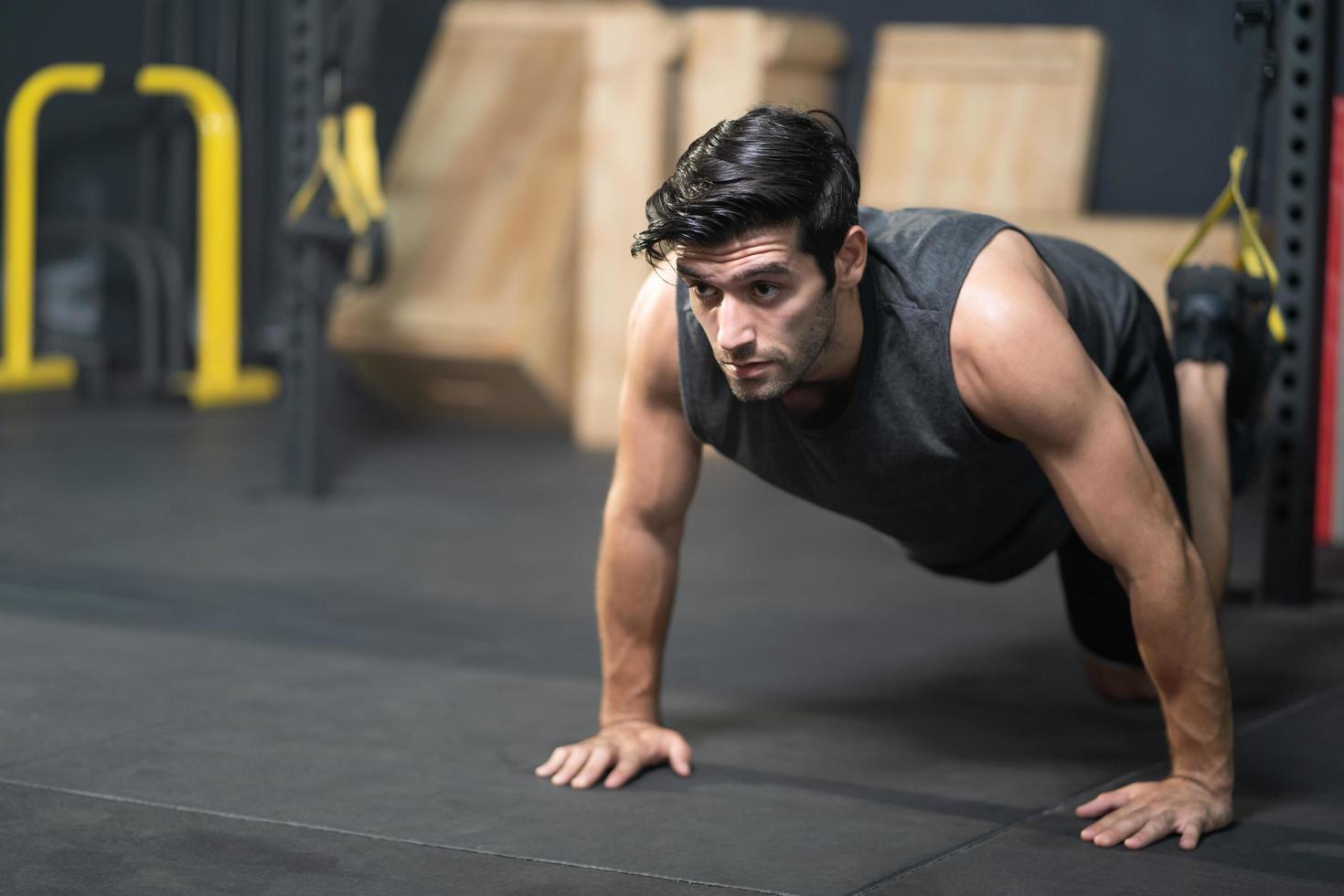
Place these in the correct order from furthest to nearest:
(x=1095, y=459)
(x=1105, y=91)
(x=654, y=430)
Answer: (x=1105, y=91) → (x=654, y=430) → (x=1095, y=459)

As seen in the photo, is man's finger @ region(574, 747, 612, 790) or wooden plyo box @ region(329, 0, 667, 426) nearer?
man's finger @ region(574, 747, 612, 790)

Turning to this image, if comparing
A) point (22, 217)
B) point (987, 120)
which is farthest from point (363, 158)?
point (22, 217)

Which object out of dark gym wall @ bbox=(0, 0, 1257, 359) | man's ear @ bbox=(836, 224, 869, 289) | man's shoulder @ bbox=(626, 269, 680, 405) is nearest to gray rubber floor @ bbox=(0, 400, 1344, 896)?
man's shoulder @ bbox=(626, 269, 680, 405)

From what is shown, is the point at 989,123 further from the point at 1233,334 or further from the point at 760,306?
the point at 760,306

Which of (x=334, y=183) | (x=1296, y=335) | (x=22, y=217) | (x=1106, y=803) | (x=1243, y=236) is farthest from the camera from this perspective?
(x=22, y=217)

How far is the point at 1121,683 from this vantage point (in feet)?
8.87

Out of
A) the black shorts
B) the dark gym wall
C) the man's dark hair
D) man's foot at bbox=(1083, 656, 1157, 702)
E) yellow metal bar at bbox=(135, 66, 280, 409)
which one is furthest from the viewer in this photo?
yellow metal bar at bbox=(135, 66, 280, 409)

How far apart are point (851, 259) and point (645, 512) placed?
1.57ft

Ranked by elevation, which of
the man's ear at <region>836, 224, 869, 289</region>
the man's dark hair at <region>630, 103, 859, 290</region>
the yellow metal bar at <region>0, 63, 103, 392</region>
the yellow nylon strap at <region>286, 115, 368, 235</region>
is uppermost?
the man's dark hair at <region>630, 103, 859, 290</region>

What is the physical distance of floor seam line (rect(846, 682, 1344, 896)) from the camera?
194 centimetres

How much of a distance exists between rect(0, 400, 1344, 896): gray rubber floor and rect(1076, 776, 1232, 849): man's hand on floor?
0.03 meters

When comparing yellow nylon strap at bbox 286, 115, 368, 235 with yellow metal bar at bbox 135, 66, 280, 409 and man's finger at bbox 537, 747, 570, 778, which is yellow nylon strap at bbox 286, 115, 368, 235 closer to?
yellow metal bar at bbox 135, 66, 280, 409

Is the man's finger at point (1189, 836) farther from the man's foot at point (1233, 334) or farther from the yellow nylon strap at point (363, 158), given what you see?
the yellow nylon strap at point (363, 158)

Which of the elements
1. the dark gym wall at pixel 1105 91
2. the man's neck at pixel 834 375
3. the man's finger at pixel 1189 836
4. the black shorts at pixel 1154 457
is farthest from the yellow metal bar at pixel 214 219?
the man's finger at pixel 1189 836
